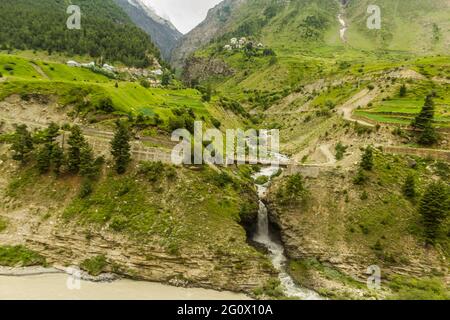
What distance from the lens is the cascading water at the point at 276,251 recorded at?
4206 cm

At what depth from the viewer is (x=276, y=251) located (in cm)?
5062

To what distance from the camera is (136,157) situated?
53.1 metres

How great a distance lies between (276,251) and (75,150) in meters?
31.9

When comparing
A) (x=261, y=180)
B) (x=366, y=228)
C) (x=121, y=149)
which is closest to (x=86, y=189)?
(x=121, y=149)

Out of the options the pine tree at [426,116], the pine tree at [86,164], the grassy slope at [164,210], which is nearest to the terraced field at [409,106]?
the pine tree at [426,116]

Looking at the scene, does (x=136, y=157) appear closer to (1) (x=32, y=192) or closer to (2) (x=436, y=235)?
(1) (x=32, y=192)

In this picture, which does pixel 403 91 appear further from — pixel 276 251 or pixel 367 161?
pixel 276 251

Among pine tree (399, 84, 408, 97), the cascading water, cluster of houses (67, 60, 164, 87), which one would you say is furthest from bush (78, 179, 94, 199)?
cluster of houses (67, 60, 164, 87)

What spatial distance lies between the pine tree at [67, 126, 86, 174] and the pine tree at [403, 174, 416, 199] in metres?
45.6

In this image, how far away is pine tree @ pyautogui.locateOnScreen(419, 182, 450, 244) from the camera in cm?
4462

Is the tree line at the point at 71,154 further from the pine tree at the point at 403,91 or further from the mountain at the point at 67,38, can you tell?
the mountain at the point at 67,38

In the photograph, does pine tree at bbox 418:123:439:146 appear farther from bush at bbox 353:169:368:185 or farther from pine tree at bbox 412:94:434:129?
bush at bbox 353:169:368:185

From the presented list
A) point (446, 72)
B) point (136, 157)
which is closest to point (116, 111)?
point (136, 157)

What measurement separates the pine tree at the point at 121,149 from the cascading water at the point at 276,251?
21557 mm
